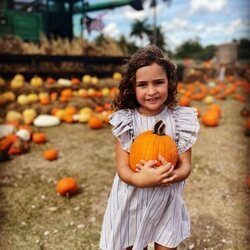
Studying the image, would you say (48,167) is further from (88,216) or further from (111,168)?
(88,216)

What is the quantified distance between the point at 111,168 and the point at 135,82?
8.01 ft

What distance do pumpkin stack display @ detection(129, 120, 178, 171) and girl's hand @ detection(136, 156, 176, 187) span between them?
0.04 metres

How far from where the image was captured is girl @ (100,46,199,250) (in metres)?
1.88

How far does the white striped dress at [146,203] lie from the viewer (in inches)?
75.9

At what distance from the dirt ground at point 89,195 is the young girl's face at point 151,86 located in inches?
57.2


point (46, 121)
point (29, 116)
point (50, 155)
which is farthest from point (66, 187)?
point (29, 116)

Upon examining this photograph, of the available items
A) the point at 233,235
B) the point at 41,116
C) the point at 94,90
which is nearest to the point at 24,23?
the point at 94,90

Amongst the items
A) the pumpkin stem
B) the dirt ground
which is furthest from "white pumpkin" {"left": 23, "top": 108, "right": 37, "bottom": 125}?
the pumpkin stem

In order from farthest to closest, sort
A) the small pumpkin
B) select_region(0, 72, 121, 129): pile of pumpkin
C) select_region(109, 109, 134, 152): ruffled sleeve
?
select_region(0, 72, 121, 129): pile of pumpkin < the small pumpkin < select_region(109, 109, 134, 152): ruffled sleeve

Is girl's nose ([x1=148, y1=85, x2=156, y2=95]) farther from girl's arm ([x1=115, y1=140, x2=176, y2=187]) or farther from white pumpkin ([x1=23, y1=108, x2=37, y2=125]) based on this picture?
white pumpkin ([x1=23, y1=108, x2=37, y2=125])

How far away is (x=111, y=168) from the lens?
4.26m

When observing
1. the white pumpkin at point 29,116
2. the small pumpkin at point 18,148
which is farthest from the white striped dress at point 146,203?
the white pumpkin at point 29,116

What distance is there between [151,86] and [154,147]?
0.33 meters

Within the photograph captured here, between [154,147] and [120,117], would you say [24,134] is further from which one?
[154,147]
